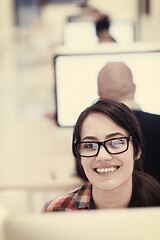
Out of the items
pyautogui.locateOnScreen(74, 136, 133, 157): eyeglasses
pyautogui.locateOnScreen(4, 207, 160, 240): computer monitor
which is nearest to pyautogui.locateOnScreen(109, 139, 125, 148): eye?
pyautogui.locateOnScreen(74, 136, 133, 157): eyeglasses

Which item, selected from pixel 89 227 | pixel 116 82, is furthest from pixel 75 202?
pixel 116 82

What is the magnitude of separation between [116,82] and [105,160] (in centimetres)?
14

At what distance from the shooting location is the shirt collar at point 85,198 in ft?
2.14

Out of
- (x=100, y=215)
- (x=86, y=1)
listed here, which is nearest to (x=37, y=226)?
(x=100, y=215)

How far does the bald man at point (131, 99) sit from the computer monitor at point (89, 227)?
5.3 inches

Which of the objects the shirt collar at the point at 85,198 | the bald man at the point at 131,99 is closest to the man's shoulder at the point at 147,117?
the bald man at the point at 131,99

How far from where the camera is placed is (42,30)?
101cm

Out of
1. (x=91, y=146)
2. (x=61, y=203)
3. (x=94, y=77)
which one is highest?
(x=94, y=77)

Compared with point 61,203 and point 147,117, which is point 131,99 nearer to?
point 147,117

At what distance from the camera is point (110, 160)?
62cm

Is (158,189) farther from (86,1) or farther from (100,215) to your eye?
(86,1)

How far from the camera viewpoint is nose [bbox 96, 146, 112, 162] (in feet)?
2.02

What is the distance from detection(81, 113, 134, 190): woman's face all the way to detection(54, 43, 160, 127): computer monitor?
5cm

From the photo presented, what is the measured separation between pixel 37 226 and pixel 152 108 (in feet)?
0.93
